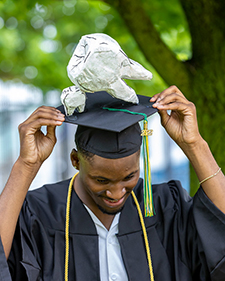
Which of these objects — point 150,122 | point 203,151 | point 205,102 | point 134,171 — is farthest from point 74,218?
point 150,122

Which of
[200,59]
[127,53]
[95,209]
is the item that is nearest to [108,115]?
[95,209]

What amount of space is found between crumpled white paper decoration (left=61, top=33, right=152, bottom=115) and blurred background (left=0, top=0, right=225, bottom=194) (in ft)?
4.50

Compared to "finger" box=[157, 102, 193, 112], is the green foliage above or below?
above

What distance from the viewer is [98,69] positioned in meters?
1.96

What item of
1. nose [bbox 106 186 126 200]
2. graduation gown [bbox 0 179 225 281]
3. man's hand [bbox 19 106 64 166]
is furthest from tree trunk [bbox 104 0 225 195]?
man's hand [bbox 19 106 64 166]

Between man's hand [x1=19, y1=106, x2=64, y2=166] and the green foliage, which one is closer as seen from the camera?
man's hand [x1=19, y1=106, x2=64, y2=166]

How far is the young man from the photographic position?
2225 mm

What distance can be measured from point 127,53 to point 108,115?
2902 millimetres

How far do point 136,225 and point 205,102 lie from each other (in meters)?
1.37

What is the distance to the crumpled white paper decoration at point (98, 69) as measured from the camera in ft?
6.36

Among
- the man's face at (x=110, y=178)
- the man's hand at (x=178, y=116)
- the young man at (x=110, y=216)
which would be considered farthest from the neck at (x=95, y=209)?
the man's hand at (x=178, y=116)

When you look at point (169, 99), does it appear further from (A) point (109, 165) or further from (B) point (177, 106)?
(A) point (109, 165)

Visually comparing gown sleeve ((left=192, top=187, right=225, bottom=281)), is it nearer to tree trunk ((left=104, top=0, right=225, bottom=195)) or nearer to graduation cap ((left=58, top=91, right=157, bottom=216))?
graduation cap ((left=58, top=91, right=157, bottom=216))

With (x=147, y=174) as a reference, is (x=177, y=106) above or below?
above
